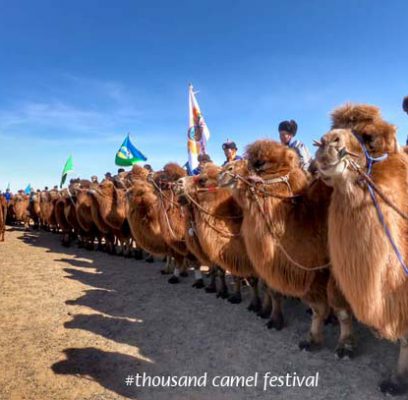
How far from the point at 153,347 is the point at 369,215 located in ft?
11.7

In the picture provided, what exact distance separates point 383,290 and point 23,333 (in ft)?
17.5

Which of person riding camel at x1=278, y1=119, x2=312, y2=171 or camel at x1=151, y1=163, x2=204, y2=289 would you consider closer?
person riding camel at x1=278, y1=119, x2=312, y2=171

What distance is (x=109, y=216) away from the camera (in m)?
11.7

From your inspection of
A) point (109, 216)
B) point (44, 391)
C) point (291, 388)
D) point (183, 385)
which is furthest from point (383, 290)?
point (109, 216)

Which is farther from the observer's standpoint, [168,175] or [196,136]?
[196,136]

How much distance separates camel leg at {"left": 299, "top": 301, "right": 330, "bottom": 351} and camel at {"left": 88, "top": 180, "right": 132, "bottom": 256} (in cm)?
808

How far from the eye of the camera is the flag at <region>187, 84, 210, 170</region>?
33.4 feet

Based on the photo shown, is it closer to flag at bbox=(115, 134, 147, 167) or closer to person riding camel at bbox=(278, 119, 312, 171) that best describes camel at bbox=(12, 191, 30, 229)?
flag at bbox=(115, 134, 147, 167)

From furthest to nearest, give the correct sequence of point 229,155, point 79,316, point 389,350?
point 229,155 < point 79,316 < point 389,350

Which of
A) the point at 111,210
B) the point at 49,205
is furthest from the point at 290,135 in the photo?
the point at 49,205

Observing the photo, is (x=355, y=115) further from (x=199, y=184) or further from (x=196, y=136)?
(x=196, y=136)

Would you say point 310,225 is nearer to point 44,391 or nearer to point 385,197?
point 385,197

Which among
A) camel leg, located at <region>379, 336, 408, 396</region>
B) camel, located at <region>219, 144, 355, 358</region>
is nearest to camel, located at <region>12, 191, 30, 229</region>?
camel, located at <region>219, 144, 355, 358</region>

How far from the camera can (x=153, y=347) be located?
488 centimetres
